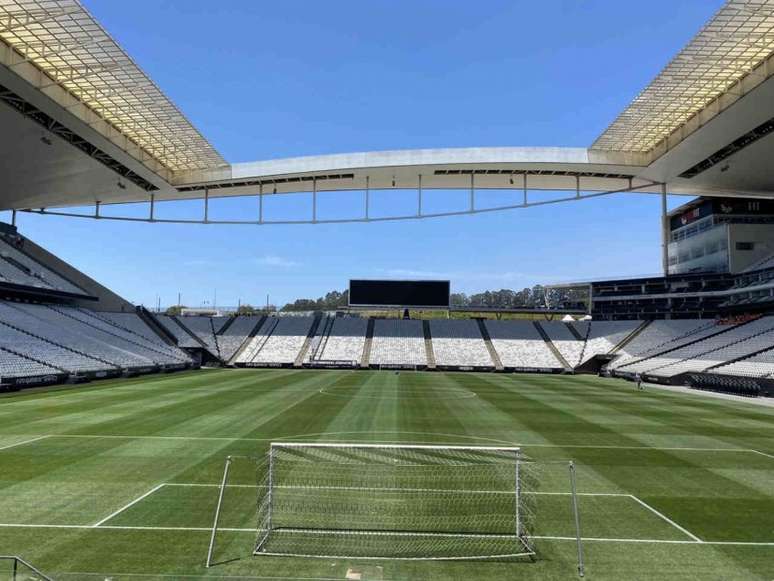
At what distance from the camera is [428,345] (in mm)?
58844

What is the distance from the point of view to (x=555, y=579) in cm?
697

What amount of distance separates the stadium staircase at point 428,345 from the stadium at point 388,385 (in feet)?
2.12

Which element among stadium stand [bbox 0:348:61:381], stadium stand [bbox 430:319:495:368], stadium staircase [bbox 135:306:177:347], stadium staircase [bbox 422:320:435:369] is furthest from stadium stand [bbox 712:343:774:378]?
stadium staircase [bbox 135:306:177:347]

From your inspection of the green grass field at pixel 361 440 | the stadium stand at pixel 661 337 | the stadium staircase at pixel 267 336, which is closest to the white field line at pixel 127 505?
the green grass field at pixel 361 440

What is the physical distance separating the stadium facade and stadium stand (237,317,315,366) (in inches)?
11.7

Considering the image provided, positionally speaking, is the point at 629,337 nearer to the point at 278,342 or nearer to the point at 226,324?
the point at 278,342

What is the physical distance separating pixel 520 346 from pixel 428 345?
10605 mm

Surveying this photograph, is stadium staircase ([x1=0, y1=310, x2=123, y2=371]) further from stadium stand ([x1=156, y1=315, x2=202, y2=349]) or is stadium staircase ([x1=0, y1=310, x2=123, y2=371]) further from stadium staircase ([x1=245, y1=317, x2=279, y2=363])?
stadium staircase ([x1=245, y1=317, x2=279, y2=363])

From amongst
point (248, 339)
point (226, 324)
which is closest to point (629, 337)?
point (248, 339)

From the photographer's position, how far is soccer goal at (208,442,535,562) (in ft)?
26.1

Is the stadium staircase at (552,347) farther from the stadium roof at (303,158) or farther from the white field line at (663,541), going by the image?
the white field line at (663,541)

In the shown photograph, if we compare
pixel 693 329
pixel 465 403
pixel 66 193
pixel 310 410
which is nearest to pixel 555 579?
pixel 310 410

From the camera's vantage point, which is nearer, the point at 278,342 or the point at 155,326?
the point at 155,326

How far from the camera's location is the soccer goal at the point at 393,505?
7.96 m
